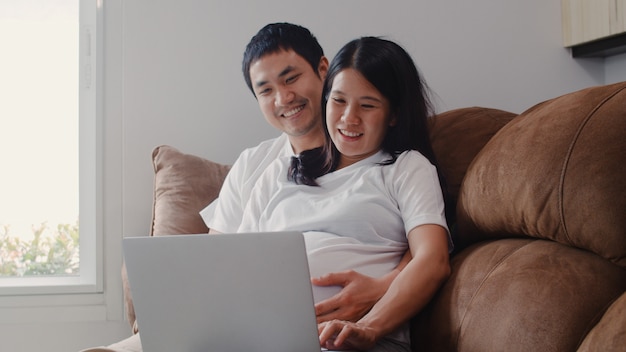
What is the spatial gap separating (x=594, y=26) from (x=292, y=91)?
3.24 ft

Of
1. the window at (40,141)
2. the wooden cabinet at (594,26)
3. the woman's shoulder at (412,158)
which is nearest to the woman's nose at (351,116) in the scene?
the woman's shoulder at (412,158)

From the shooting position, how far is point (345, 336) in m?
1.17

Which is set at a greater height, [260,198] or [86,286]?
[260,198]

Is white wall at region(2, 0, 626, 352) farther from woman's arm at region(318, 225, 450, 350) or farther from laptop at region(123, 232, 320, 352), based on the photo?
laptop at region(123, 232, 320, 352)

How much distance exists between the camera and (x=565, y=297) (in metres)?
1.05

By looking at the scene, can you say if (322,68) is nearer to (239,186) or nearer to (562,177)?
(239,186)

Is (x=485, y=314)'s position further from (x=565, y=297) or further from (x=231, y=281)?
(x=231, y=281)

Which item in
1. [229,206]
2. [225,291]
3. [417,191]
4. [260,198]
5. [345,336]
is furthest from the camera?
[229,206]

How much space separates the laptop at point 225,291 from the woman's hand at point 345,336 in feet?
0.30

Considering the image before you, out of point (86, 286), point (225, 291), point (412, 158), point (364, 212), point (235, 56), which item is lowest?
point (86, 286)

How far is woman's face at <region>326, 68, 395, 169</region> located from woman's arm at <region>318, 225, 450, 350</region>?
27 centimetres

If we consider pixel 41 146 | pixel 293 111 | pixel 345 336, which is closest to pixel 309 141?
pixel 293 111

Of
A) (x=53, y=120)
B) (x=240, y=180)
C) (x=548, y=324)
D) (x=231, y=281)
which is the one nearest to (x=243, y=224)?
(x=240, y=180)

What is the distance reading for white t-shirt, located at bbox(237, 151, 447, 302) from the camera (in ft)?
4.68
